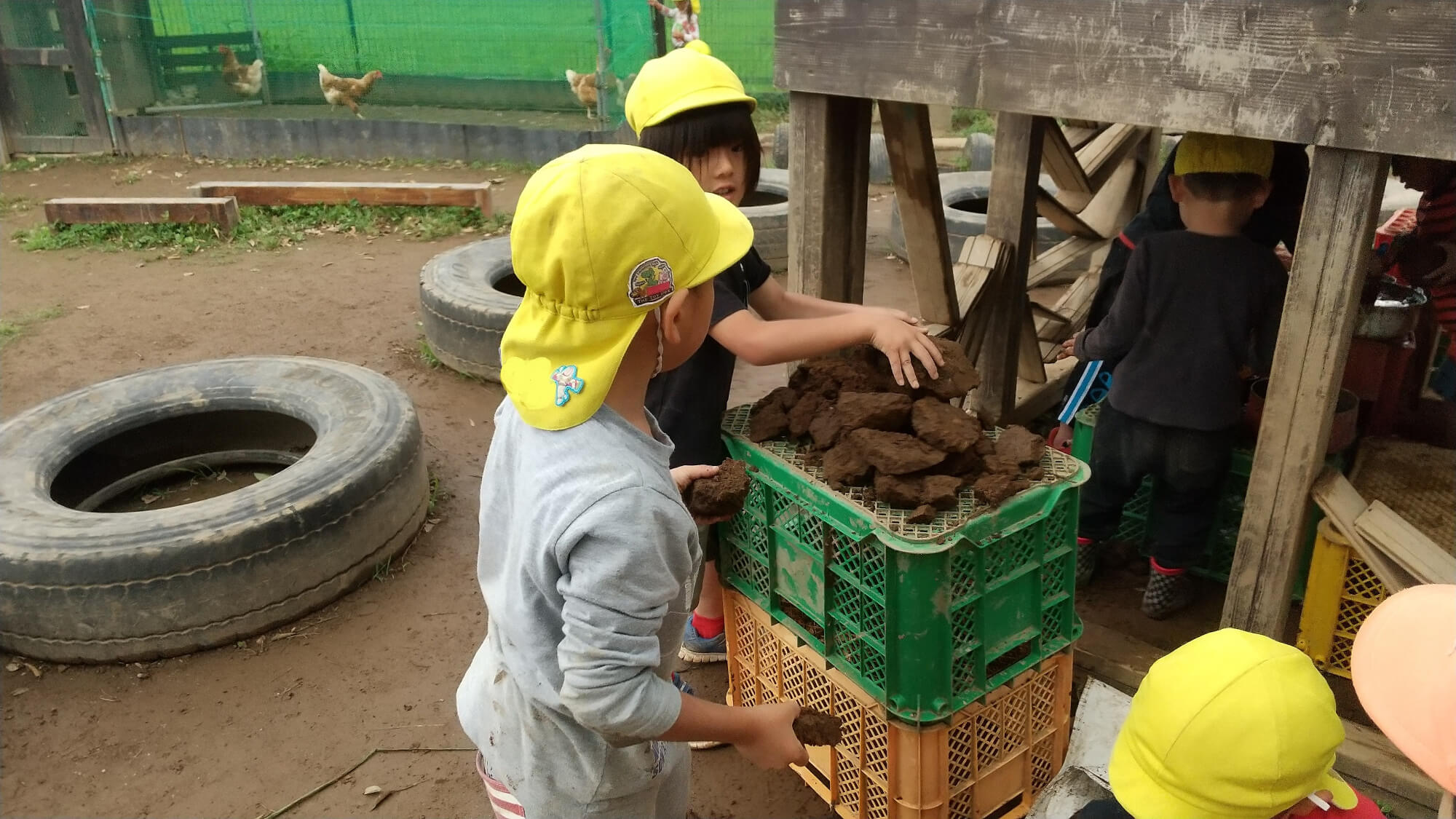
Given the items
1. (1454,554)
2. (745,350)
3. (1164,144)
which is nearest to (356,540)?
(745,350)

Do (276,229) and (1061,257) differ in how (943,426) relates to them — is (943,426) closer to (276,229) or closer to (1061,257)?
(1061,257)

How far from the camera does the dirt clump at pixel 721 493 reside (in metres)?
1.94

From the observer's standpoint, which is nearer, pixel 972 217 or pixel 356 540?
pixel 356 540

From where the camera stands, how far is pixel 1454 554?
2734mm

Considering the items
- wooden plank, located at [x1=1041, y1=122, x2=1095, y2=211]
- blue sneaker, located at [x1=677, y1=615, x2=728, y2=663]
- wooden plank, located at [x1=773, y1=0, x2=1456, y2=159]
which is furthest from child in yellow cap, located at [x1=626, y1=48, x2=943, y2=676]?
wooden plank, located at [x1=1041, y1=122, x2=1095, y2=211]

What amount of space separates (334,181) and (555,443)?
10290 millimetres

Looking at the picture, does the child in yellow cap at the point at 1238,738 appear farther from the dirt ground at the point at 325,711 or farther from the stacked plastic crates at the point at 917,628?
the dirt ground at the point at 325,711

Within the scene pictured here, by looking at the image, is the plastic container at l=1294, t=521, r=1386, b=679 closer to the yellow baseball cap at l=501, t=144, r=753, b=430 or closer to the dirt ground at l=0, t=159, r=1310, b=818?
the dirt ground at l=0, t=159, r=1310, b=818

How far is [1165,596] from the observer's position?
3201 millimetres

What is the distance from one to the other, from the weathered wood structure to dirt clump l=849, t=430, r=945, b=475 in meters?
0.88

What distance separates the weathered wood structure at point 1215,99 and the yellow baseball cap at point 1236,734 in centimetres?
94

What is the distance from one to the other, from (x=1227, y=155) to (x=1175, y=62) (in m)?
0.77

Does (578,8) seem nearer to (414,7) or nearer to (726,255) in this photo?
(414,7)

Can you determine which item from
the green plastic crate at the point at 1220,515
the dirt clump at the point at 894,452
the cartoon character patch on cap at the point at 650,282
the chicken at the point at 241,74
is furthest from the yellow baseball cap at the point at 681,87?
the chicken at the point at 241,74
